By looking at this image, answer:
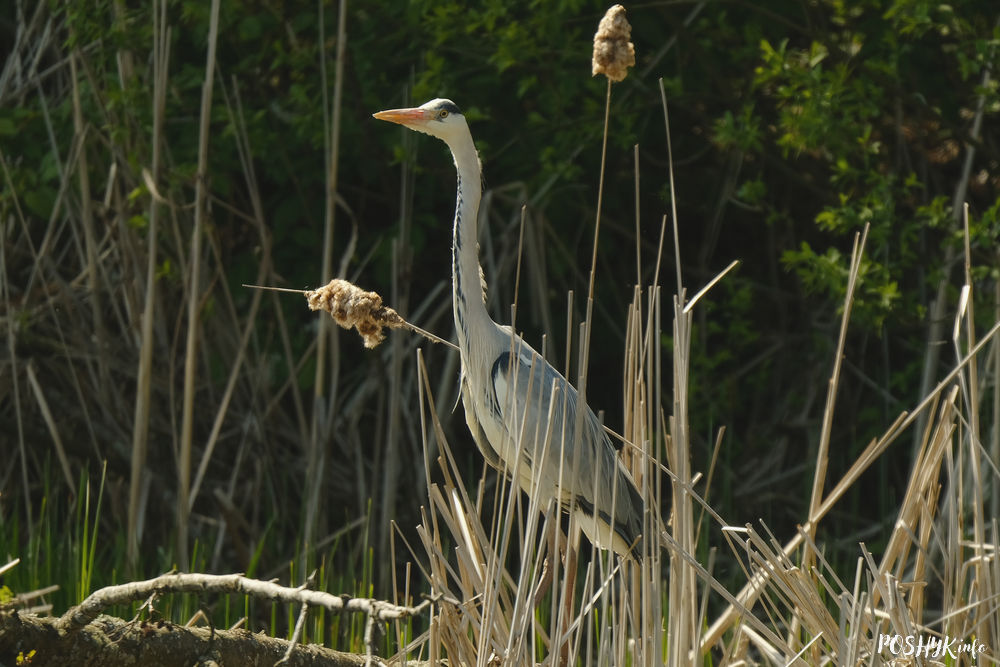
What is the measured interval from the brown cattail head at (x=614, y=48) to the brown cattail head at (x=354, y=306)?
0.43 meters

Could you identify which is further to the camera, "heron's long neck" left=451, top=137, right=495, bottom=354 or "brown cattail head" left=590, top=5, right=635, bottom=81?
"heron's long neck" left=451, top=137, right=495, bottom=354

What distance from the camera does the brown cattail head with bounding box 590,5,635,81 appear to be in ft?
4.99

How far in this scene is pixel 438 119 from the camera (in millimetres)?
2330

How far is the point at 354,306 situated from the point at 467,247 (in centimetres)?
75

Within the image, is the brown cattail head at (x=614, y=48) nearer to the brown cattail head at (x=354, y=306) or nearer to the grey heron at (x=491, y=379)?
the brown cattail head at (x=354, y=306)

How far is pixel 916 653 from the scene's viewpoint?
1.56 m

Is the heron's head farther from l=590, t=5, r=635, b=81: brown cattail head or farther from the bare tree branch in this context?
the bare tree branch

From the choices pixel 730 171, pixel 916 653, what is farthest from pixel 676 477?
pixel 730 171

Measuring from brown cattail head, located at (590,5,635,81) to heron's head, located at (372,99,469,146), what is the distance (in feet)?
2.62

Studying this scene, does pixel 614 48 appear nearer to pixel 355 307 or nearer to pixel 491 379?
pixel 355 307

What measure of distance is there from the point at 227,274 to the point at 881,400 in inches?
90.3

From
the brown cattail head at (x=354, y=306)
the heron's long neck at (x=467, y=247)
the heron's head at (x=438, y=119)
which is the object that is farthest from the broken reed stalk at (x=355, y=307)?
the heron's head at (x=438, y=119)

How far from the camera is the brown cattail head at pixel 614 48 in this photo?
1.52 meters

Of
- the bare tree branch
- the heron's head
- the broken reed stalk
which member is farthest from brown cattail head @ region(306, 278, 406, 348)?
the heron's head
